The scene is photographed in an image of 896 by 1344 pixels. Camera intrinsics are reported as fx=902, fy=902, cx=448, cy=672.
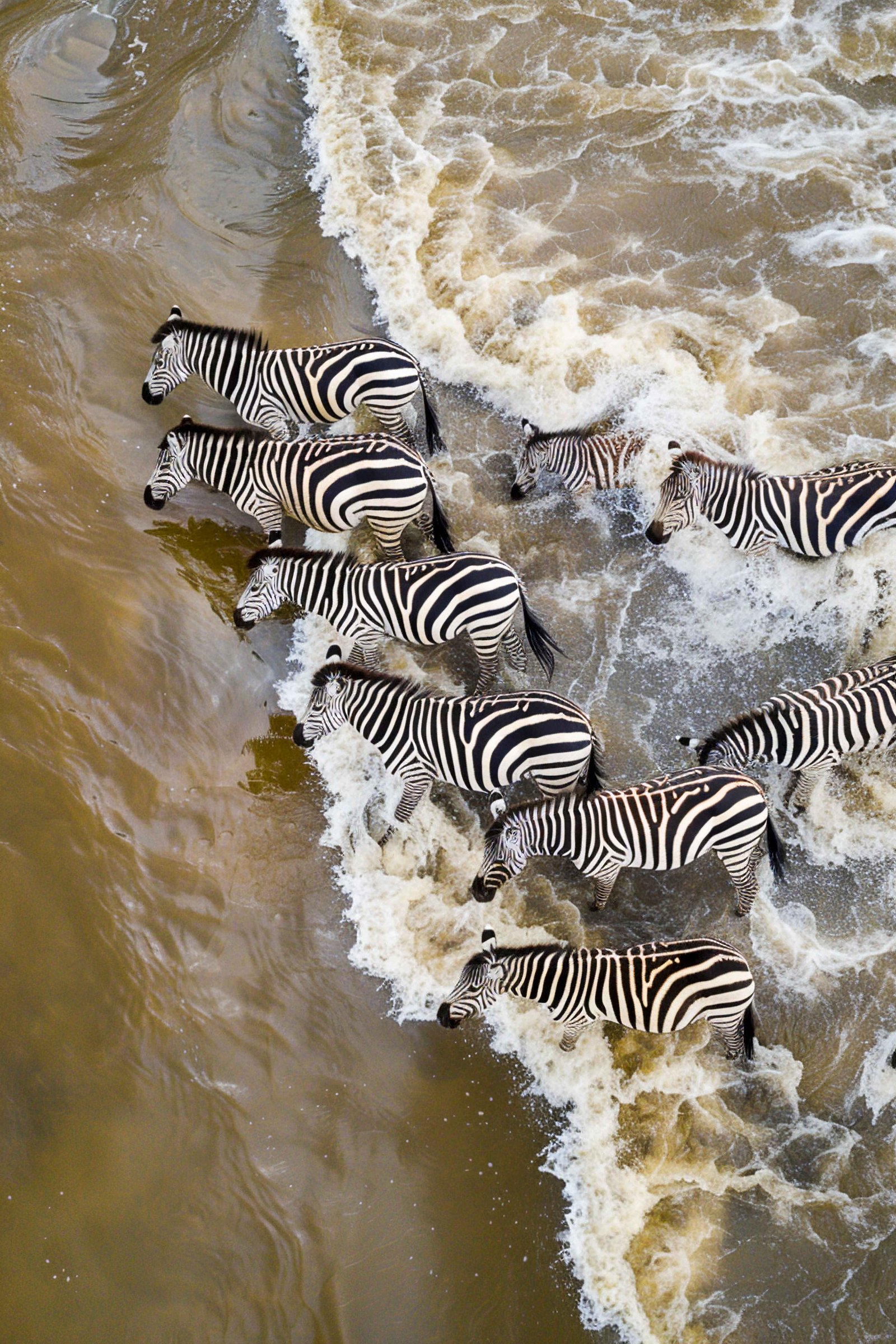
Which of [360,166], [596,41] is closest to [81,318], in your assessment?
[360,166]

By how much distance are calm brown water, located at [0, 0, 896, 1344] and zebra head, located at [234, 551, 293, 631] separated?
14.4 inches

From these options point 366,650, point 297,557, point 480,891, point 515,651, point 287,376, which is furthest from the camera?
point 287,376

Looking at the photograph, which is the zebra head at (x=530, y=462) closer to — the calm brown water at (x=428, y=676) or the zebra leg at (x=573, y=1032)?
the calm brown water at (x=428, y=676)

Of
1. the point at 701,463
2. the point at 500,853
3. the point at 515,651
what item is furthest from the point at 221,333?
the point at 500,853

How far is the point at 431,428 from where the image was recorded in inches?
282

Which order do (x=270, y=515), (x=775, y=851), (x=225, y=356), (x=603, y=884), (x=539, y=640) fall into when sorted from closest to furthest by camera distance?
(x=603, y=884) < (x=775, y=851) < (x=539, y=640) < (x=270, y=515) < (x=225, y=356)

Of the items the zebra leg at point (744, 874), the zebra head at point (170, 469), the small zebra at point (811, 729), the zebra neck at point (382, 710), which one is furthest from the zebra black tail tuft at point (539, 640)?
the zebra head at point (170, 469)

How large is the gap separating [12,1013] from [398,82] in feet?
31.6

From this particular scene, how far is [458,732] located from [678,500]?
2523mm

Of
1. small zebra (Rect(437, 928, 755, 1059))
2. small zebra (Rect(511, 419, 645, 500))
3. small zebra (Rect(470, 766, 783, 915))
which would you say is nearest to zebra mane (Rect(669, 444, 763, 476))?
small zebra (Rect(511, 419, 645, 500))

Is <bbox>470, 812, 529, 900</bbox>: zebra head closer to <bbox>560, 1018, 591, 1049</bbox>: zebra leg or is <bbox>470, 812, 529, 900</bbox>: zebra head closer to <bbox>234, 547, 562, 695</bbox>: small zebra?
<bbox>560, 1018, 591, 1049</bbox>: zebra leg

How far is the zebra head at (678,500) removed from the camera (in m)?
6.54

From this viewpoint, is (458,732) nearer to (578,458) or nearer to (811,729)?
(811,729)

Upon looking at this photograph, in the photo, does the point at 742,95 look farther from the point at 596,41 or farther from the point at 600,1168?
the point at 600,1168
